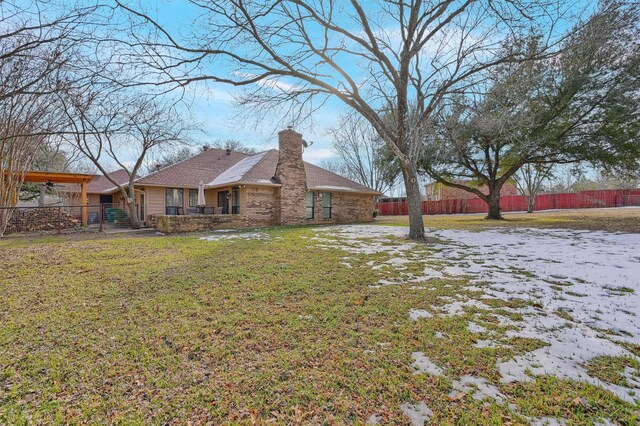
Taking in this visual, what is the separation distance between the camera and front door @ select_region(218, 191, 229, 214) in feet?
51.7

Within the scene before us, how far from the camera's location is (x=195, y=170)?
17.6 meters

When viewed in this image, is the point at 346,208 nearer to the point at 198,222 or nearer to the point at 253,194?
the point at 253,194

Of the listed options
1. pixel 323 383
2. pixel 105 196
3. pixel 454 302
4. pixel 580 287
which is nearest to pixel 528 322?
pixel 454 302

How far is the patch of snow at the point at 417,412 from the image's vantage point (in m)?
1.90

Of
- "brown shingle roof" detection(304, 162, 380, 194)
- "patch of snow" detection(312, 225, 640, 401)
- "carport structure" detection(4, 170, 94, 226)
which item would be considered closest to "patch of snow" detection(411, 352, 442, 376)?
"patch of snow" detection(312, 225, 640, 401)

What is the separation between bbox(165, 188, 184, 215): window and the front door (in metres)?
2.15

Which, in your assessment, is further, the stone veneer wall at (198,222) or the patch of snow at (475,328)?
the stone veneer wall at (198,222)

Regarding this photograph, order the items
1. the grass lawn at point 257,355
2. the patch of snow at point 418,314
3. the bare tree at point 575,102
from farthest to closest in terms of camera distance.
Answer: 1. the bare tree at point 575,102
2. the patch of snow at point 418,314
3. the grass lawn at point 257,355

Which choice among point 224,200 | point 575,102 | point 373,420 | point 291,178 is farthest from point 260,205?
point 575,102

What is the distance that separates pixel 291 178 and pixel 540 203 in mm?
31218

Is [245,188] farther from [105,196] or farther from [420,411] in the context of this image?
[105,196]

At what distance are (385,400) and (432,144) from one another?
15745 millimetres

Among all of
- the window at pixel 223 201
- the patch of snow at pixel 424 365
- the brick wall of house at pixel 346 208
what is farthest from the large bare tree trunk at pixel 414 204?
the window at pixel 223 201

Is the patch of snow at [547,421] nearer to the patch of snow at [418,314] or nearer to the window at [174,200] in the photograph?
the patch of snow at [418,314]
